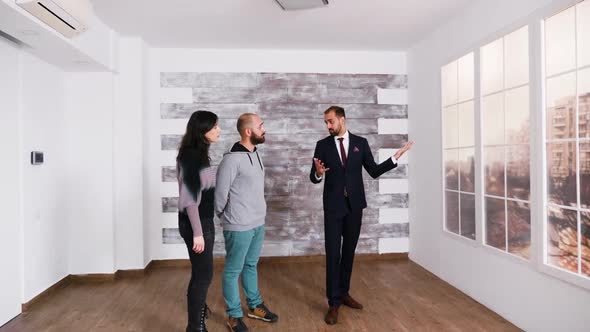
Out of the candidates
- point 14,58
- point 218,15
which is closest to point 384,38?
point 218,15

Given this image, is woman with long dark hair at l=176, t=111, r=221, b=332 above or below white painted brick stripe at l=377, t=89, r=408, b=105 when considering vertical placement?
below

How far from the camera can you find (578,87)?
2.40 metres

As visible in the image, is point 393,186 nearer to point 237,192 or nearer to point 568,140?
point 568,140

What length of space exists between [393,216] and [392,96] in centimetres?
153

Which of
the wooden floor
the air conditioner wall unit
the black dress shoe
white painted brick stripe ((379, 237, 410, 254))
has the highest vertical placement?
the air conditioner wall unit

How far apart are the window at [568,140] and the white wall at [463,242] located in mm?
148

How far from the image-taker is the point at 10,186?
3168mm

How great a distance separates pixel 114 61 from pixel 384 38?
2.99 metres

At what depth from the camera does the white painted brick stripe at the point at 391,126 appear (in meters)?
5.03

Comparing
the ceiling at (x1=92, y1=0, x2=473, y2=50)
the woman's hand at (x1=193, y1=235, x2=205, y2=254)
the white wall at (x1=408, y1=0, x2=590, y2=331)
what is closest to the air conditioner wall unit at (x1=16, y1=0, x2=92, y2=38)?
the ceiling at (x1=92, y1=0, x2=473, y2=50)

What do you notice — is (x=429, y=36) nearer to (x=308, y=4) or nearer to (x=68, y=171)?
(x=308, y=4)

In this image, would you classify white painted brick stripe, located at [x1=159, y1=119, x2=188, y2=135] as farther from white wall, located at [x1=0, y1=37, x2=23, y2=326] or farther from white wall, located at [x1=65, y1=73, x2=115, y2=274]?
white wall, located at [x1=0, y1=37, x2=23, y2=326]

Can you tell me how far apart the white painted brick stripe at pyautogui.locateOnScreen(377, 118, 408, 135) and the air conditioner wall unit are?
3.39 meters

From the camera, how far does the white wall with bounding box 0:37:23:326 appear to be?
3.07 m
